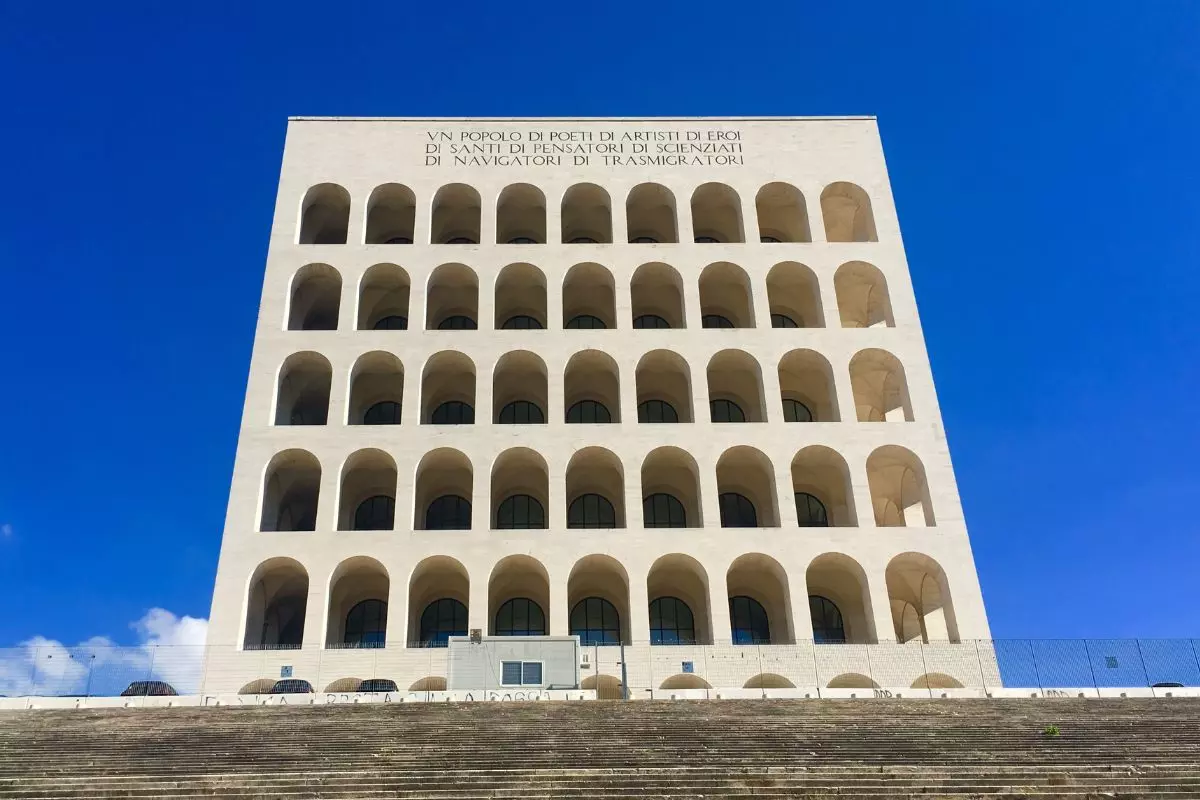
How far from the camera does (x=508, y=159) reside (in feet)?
134

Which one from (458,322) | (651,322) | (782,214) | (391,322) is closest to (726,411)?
(651,322)

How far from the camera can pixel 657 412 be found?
4038cm

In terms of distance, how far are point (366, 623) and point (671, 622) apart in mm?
10664

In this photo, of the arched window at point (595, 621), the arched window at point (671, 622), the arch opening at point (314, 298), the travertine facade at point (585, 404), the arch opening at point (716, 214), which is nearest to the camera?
the travertine facade at point (585, 404)

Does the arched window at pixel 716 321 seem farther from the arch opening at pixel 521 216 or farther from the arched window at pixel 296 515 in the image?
the arched window at pixel 296 515

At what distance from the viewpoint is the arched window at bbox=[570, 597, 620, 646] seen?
3600 cm

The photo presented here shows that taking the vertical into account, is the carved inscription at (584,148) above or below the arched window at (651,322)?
above

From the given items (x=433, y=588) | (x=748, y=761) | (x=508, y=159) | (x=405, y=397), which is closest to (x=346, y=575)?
(x=433, y=588)

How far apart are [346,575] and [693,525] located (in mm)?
12130

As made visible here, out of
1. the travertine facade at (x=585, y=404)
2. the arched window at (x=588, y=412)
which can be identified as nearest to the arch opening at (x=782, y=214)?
the travertine facade at (x=585, y=404)

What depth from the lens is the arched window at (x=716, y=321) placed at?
42.3m

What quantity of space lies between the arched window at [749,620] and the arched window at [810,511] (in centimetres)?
375

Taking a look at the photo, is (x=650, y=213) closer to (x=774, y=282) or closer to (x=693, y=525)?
(x=774, y=282)

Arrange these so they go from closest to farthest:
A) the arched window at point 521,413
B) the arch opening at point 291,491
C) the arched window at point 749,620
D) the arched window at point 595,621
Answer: the arch opening at point 291,491 < the arched window at point 595,621 < the arched window at point 749,620 < the arched window at point 521,413
